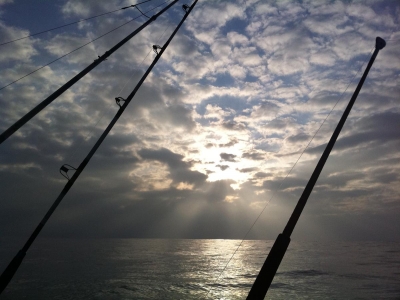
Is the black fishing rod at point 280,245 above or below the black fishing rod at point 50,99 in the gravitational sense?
below

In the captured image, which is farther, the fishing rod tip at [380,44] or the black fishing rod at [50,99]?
the fishing rod tip at [380,44]

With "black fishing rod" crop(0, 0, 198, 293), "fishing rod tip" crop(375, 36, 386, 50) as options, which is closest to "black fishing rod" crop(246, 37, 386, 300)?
"fishing rod tip" crop(375, 36, 386, 50)

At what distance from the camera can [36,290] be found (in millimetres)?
41844

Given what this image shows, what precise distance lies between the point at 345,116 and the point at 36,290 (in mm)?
52855

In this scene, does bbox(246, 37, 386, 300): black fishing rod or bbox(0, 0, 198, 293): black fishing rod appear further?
bbox(0, 0, 198, 293): black fishing rod

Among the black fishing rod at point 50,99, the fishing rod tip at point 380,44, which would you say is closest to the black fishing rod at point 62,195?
the black fishing rod at point 50,99

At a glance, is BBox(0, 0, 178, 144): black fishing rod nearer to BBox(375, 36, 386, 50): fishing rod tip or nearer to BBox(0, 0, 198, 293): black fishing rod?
BBox(0, 0, 198, 293): black fishing rod

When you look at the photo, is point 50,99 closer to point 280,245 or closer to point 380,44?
point 280,245

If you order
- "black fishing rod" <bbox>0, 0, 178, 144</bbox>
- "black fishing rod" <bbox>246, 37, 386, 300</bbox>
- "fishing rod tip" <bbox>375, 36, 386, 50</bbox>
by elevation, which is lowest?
"black fishing rod" <bbox>246, 37, 386, 300</bbox>

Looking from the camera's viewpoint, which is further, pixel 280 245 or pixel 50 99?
pixel 50 99

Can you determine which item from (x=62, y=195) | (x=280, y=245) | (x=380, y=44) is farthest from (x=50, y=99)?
(x=380, y=44)

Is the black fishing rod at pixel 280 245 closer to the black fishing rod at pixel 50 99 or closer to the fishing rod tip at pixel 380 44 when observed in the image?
the fishing rod tip at pixel 380 44

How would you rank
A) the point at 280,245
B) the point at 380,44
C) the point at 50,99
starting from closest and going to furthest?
the point at 280,245, the point at 380,44, the point at 50,99

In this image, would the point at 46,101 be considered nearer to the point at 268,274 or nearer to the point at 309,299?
the point at 268,274
